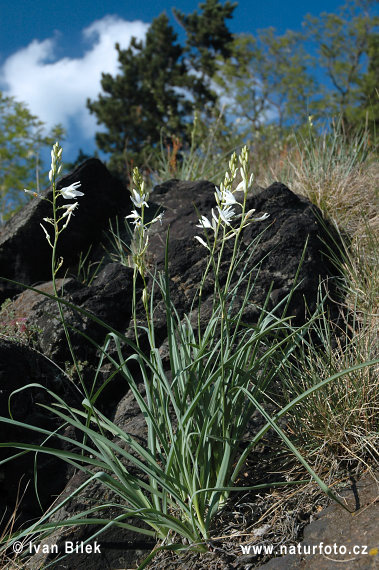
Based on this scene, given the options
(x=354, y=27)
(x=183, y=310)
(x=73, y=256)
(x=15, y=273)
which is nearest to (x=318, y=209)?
(x=183, y=310)

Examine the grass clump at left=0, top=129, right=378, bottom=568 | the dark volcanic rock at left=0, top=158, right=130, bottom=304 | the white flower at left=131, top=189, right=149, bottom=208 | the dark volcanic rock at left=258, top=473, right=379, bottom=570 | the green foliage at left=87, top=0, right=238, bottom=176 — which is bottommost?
the dark volcanic rock at left=258, top=473, right=379, bottom=570

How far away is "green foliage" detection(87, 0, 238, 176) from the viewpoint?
1973cm

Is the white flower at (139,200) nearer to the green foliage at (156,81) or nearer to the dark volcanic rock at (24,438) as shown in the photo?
the dark volcanic rock at (24,438)

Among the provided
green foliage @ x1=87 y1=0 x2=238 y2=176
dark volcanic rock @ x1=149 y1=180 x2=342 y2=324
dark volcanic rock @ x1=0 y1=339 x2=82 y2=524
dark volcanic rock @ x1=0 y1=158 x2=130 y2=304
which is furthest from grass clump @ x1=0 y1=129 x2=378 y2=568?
green foliage @ x1=87 y1=0 x2=238 y2=176

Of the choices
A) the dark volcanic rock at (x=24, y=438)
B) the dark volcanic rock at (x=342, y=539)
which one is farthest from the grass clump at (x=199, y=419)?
the dark volcanic rock at (x=24, y=438)

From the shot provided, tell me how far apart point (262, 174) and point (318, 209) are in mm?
1897

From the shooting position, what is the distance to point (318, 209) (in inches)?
174

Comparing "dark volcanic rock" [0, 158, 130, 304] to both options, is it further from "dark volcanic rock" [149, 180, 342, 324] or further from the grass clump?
the grass clump

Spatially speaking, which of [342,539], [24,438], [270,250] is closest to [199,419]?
[342,539]

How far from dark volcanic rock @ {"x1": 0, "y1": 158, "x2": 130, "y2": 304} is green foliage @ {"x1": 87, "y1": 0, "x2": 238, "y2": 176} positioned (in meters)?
15.2

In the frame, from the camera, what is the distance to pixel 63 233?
4.41 m

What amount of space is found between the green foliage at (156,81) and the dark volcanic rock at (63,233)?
15.2 meters

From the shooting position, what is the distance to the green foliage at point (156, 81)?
19734mm

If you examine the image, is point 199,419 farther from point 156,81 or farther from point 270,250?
point 156,81
